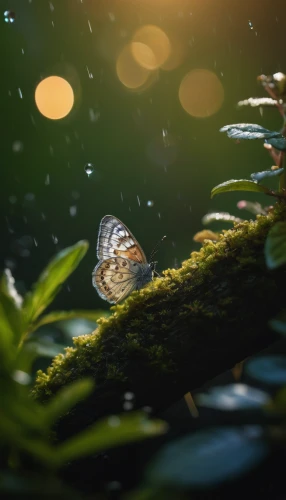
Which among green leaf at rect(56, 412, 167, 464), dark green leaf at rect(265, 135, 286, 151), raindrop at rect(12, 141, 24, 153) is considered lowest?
green leaf at rect(56, 412, 167, 464)

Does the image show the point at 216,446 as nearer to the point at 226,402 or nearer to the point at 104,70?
the point at 226,402

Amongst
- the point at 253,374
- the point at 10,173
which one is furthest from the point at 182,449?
the point at 10,173

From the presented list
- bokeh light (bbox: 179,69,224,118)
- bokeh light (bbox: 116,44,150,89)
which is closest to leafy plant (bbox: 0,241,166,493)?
bokeh light (bbox: 179,69,224,118)

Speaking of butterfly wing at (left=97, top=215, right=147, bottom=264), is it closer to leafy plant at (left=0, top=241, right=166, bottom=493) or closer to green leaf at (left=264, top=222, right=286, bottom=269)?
green leaf at (left=264, top=222, right=286, bottom=269)

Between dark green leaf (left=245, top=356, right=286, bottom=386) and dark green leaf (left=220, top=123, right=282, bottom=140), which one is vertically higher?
dark green leaf (left=220, top=123, right=282, bottom=140)

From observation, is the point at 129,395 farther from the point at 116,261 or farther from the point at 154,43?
the point at 154,43

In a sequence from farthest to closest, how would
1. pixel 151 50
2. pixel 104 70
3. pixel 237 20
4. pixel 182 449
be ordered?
pixel 151 50 < pixel 104 70 < pixel 237 20 < pixel 182 449
